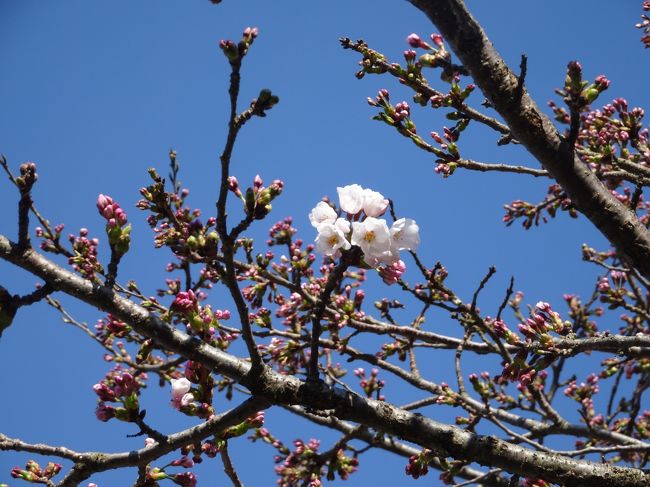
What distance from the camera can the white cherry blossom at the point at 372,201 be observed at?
2.37 metres

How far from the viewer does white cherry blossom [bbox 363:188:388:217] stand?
2.37 metres

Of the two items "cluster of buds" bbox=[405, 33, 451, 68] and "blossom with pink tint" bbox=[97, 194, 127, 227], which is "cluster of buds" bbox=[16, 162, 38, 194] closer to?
"blossom with pink tint" bbox=[97, 194, 127, 227]

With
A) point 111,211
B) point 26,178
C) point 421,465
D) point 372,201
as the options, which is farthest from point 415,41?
point 421,465

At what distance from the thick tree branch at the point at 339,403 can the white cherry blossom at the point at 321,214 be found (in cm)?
84

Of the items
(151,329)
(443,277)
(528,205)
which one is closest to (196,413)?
(151,329)

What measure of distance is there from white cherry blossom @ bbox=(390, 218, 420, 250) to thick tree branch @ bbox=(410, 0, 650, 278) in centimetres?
126

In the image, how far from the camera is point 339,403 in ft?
8.68

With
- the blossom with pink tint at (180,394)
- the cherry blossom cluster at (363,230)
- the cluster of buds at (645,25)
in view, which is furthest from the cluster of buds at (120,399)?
the cluster of buds at (645,25)

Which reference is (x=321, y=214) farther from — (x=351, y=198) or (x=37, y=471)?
(x=37, y=471)

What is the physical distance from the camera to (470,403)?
14.7 feet

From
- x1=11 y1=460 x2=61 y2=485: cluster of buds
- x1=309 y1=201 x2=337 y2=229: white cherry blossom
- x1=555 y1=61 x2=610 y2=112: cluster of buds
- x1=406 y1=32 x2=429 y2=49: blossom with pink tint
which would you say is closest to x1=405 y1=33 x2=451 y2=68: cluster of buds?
x1=406 y1=32 x2=429 y2=49: blossom with pink tint

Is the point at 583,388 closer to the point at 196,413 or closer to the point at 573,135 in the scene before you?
the point at 573,135

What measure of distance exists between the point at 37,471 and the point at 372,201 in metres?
2.59

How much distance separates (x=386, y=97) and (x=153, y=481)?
10.1ft
